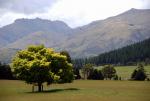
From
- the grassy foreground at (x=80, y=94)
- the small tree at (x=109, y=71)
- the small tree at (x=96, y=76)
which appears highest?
the small tree at (x=109, y=71)

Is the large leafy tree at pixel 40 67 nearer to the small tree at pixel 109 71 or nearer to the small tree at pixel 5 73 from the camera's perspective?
the small tree at pixel 5 73

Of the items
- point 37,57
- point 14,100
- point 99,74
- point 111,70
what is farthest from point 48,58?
point 111,70

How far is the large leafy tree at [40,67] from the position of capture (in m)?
82.9

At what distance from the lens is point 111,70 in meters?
179

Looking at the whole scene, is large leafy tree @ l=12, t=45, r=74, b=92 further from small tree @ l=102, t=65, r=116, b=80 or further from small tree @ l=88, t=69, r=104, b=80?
small tree @ l=102, t=65, r=116, b=80

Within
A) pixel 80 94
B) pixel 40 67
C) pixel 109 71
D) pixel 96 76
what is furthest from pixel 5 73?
pixel 80 94

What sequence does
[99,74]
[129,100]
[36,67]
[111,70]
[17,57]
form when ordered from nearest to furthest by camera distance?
[129,100] → [36,67] → [17,57] → [99,74] → [111,70]

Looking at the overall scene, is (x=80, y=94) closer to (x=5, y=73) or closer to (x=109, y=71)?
(x=5, y=73)

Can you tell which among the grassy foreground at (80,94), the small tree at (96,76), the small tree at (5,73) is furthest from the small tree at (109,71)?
the grassy foreground at (80,94)

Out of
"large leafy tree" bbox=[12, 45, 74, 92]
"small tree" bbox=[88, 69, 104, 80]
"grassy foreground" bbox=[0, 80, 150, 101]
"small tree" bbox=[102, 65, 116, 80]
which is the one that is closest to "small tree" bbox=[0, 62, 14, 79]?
"small tree" bbox=[88, 69, 104, 80]

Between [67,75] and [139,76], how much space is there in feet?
235

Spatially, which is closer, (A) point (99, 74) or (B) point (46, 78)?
(B) point (46, 78)

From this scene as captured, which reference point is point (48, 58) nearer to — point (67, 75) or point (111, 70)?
point (67, 75)

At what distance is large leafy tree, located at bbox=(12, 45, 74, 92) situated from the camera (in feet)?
272
